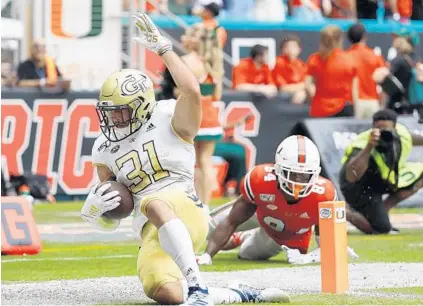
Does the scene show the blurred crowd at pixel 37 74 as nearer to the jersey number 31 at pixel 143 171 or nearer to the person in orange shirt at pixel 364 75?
the person in orange shirt at pixel 364 75

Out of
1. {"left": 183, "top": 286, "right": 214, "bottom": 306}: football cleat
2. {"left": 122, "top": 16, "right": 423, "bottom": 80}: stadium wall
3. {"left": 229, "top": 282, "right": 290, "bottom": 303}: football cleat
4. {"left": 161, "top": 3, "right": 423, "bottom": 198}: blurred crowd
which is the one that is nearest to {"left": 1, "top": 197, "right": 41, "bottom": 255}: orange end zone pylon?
{"left": 229, "top": 282, "right": 290, "bottom": 303}: football cleat

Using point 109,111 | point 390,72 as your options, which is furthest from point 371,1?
point 109,111

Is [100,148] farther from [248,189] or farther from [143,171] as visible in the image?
[248,189]

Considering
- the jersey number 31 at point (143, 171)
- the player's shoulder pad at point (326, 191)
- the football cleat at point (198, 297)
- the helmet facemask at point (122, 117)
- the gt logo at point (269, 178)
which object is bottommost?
the football cleat at point (198, 297)

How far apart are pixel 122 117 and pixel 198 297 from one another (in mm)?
1270

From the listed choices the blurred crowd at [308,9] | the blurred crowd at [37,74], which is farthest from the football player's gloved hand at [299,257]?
the blurred crowd at [308,9]

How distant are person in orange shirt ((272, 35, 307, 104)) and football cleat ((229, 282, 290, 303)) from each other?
1054 cm

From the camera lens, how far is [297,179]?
9.01 meters

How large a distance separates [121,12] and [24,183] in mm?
3540

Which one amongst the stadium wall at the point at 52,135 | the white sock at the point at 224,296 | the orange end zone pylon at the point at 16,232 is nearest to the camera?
the white sock at the point at 224,296

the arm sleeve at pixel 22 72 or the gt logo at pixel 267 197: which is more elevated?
the arm sleeve at pixel 22 72

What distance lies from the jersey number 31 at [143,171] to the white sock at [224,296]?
0.73 metres

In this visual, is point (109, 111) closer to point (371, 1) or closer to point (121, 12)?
point (121, 12)

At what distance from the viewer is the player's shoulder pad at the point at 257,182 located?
9281mm
